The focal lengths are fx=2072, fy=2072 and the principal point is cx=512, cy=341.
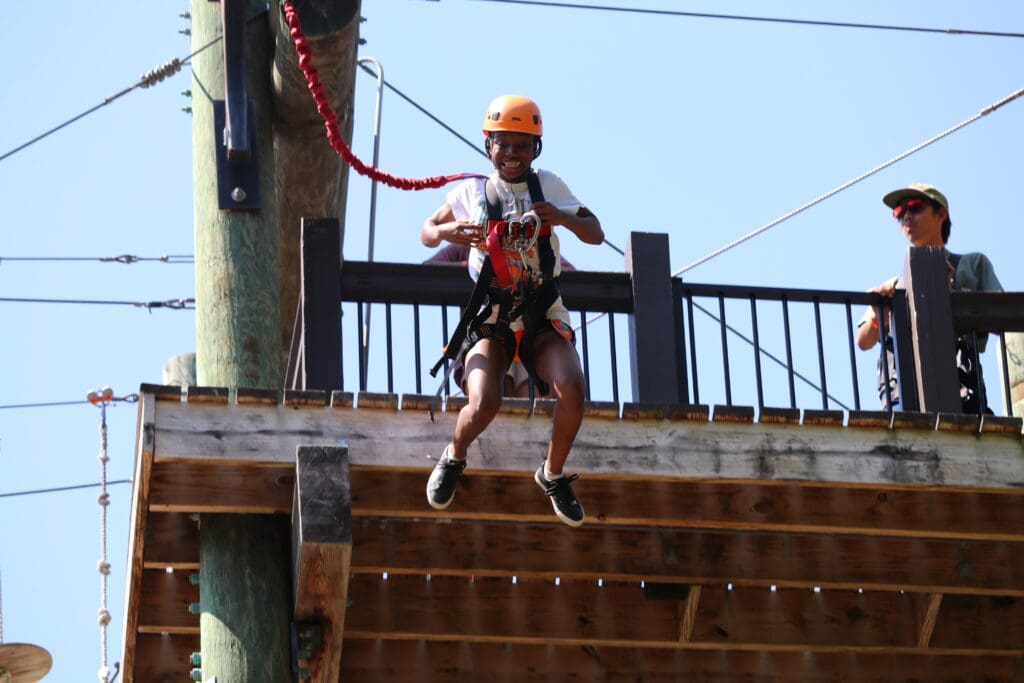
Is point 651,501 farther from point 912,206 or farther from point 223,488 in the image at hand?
point 912,206

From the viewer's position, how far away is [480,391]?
8.44m

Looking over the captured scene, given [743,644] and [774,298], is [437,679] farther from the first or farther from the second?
[774,298]

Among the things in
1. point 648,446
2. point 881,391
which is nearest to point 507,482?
point 648,446

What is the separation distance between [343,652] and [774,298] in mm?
2666

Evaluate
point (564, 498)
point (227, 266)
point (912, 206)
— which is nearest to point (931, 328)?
point (912, 206)

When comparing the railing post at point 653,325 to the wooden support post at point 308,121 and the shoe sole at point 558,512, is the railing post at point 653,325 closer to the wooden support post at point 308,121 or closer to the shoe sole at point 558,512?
the shoe sole at point 558,512

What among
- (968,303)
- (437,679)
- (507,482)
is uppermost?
(968,303)

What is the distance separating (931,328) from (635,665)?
7.26 ft

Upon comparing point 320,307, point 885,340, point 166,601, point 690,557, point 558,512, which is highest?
point 320,307

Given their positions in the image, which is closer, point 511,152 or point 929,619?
point 511,152

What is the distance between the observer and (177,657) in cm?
1036

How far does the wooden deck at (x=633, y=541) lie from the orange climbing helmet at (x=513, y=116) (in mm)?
1250

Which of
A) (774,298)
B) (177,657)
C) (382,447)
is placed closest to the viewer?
(382,447)

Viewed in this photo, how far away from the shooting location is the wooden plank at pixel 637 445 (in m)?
8.87
